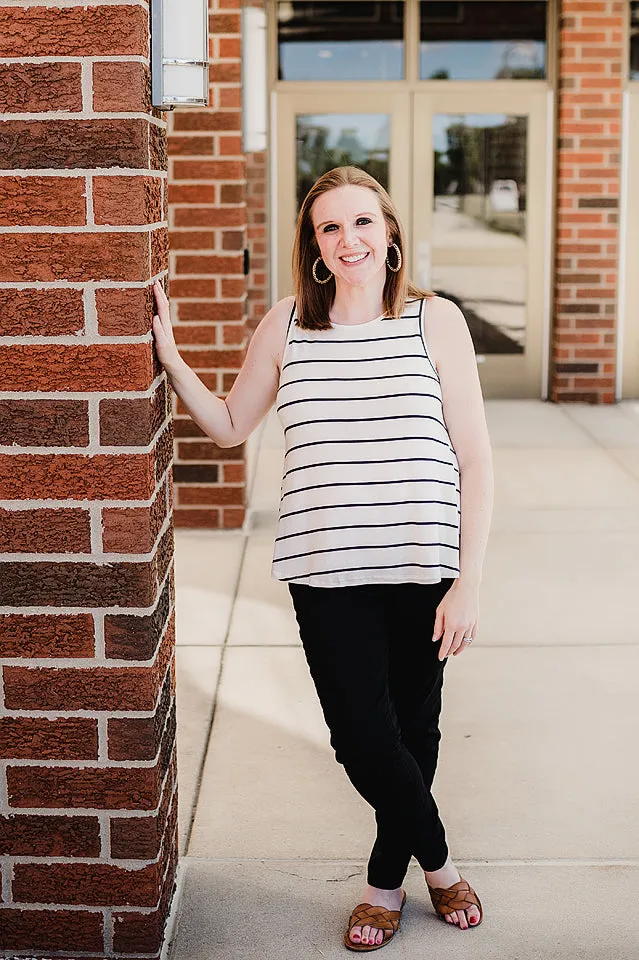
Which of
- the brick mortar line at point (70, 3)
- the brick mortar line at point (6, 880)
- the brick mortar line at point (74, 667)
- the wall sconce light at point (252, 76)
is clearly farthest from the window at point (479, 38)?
the brick mortar line at point (6, 880)

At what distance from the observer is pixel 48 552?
2.51m

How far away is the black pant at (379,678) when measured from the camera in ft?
8.51

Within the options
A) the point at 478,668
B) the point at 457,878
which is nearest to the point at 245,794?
the point at 457,878

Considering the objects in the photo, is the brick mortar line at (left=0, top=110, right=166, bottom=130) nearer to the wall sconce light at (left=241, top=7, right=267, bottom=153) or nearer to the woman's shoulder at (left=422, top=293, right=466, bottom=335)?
the woman's shoulder at (left=422, top=293, right=466, bottom=335)

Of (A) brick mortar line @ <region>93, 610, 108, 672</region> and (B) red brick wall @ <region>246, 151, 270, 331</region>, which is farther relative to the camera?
(B) red brick wall @ <region>246, 151, 270, 331</region>

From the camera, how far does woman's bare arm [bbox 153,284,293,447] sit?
2.73 metres

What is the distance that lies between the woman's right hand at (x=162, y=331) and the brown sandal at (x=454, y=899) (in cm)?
128

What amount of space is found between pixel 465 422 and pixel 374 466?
0.22 m

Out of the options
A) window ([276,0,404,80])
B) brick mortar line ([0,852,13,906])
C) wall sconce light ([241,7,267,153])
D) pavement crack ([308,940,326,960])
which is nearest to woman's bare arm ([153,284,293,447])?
brick mortar line ([0,852,13,906])

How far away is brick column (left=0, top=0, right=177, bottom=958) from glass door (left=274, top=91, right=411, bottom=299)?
8039 millimetres

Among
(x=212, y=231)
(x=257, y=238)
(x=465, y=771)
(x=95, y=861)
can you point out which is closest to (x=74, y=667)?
(x=95, y=861)

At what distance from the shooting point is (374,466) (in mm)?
2578

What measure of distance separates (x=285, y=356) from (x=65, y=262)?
501 millimetres

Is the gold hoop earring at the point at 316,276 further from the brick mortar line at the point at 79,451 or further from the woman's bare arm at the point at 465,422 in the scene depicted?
the brick mortar line at the point at 79,451
